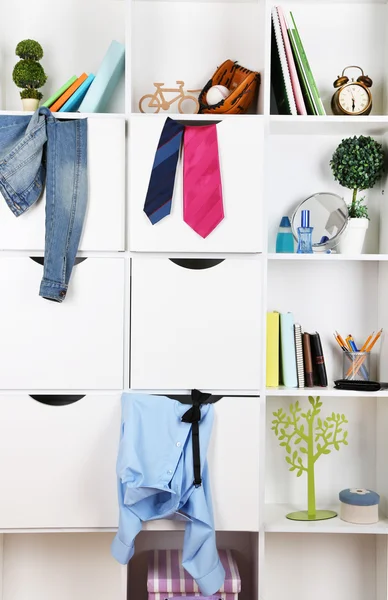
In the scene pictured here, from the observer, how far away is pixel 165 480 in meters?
1.96

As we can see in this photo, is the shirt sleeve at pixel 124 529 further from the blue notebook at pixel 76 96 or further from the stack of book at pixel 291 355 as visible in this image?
the blue notebook at pixel 76 96

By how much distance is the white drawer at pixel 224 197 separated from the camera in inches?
79.6

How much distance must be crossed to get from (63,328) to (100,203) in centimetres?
41

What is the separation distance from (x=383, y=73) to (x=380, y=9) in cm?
23

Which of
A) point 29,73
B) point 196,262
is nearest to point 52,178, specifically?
point 29,73

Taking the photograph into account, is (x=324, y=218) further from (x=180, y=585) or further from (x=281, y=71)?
(x=180, y=585)

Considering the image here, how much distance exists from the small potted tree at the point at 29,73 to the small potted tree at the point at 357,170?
1030mm

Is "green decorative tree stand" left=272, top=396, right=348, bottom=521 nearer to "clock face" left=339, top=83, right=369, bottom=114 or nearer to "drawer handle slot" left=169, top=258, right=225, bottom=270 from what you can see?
"drawer handle slot" left=169, top=258, right=225, bottom=270

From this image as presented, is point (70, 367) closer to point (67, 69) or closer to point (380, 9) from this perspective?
point (67, 69)

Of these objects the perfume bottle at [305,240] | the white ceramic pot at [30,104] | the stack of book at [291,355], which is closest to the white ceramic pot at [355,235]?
the perfume bottle at [305,240]

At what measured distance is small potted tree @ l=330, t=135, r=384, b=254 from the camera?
2186 mm

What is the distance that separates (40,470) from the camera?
2.04 meters

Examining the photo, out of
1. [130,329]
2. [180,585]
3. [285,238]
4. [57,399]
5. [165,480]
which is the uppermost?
[285,238]

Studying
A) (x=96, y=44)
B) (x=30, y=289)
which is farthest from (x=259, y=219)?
(x=96, y=44)
